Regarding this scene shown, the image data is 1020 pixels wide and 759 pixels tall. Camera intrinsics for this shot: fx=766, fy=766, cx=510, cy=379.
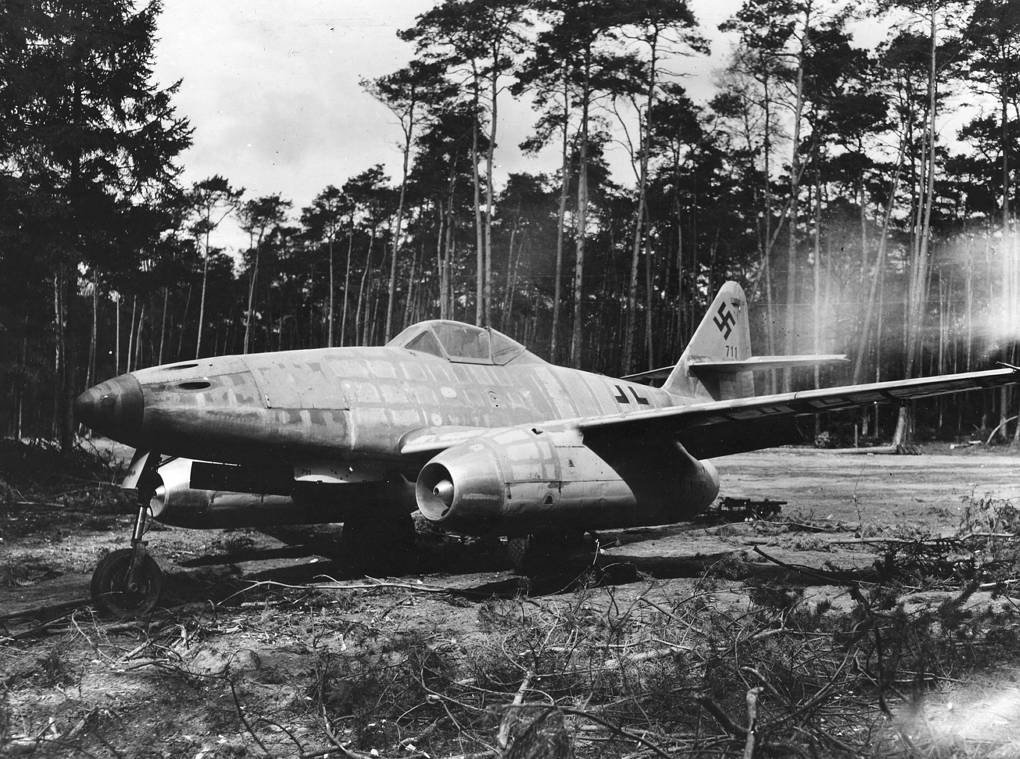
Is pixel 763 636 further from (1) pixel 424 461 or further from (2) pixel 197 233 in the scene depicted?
(2) pixel 197 233

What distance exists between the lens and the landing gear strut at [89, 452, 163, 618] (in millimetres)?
5672

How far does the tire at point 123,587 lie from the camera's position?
5648mm

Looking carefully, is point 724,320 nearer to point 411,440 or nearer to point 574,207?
point 411,440

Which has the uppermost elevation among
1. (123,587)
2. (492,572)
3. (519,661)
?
(519,661)

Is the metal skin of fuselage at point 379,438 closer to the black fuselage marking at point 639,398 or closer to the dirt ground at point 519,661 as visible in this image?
the dirt ground at point 519,661

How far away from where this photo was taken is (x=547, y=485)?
669cm

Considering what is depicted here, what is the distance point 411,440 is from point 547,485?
5.04 feet

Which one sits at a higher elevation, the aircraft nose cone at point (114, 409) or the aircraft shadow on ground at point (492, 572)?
the aircraft nose cone at point (114, 409)

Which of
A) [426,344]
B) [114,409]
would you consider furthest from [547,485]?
[114,409]

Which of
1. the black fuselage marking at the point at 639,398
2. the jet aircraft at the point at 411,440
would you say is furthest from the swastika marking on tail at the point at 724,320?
the jet aircraft at the point at 411,440

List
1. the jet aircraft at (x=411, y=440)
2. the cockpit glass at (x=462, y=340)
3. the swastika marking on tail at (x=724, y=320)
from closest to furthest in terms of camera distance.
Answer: the jet aircraft at (x=411, y=440) → the cockpit glass at (x=462, y=340) → the swastika marking on tail at (x=724, y=320)

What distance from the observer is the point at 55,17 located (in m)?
15.1

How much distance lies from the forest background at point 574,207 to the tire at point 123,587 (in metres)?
12.7

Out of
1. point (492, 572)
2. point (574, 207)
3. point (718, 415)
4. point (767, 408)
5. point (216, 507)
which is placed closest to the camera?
point (767, 408)
